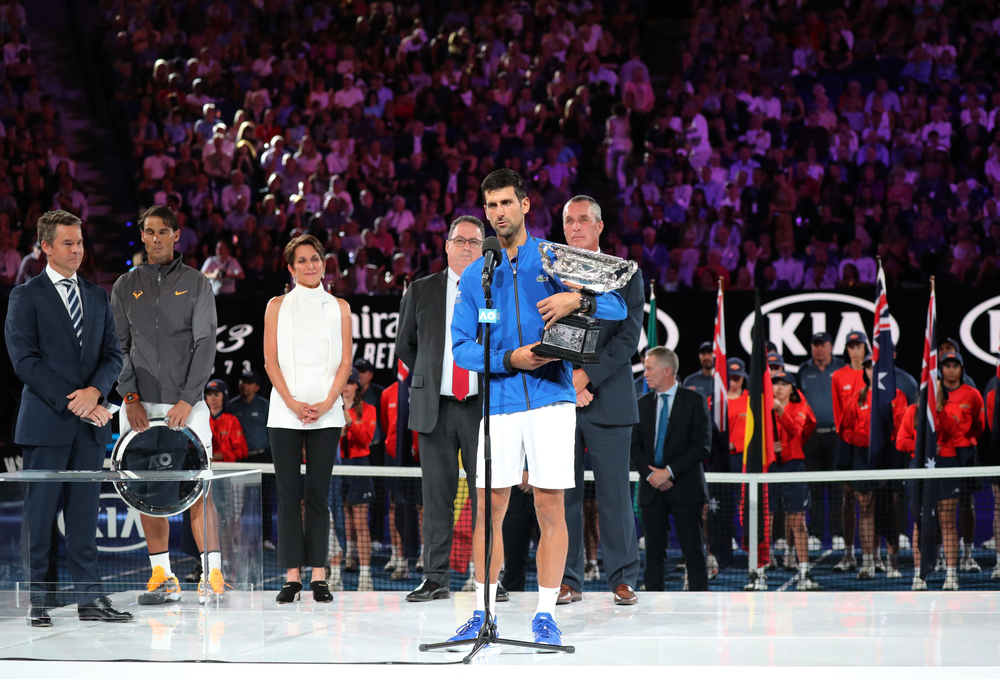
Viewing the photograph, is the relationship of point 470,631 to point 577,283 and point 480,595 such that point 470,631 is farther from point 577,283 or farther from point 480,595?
point 577,283

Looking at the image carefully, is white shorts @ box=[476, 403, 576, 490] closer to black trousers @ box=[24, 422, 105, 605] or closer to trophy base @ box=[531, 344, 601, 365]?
trophy base @ box=[531, 344, 601, 365]

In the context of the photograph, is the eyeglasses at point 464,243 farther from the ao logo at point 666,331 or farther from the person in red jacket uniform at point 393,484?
the ao logo at point 666,331

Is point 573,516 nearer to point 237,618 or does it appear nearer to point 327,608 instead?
point 327,608

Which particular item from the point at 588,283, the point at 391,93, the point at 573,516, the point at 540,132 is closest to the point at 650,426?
the point at 573,516

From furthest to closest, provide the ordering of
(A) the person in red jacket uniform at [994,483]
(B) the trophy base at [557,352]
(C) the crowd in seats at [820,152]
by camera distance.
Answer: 1. (C) the crowd in seats at [820,152]
2. (A) the person in red jacket uniform at [994,483]
3. (B) the trophy base at [557,352]

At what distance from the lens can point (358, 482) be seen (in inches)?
364

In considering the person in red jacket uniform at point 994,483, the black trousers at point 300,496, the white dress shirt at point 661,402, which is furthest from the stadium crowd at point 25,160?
the person in red jacket uniform at point 994,483

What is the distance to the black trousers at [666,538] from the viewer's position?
7.78 meters

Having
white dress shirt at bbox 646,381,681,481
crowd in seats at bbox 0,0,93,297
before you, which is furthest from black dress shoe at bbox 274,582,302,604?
crowd in seats at bbox 0,0,93,297

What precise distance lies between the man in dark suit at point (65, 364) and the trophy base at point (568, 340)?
244cm

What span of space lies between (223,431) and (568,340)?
20.4 ft

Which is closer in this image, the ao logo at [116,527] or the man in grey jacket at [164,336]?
the ao logo at [116,527]

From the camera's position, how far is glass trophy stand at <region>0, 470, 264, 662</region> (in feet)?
15.3

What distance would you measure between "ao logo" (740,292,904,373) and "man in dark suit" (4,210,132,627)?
19.6ft
